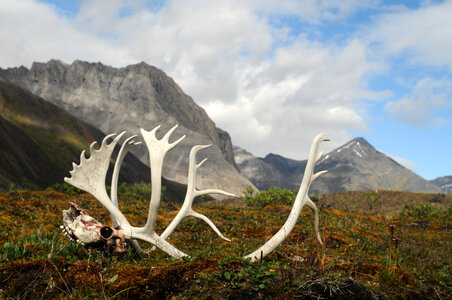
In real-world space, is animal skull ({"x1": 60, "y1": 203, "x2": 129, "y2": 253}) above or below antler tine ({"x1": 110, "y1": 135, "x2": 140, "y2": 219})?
below

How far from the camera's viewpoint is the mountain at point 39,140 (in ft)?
339

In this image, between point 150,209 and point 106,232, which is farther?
point 150,209

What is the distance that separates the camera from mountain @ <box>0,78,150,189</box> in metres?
103

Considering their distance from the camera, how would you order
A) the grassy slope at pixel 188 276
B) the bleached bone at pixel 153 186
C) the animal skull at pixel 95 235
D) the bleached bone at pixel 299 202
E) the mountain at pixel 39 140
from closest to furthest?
the grassy slope at pixel 188 276 < the animal skull at pixel 95 235 < the bleached bone at pixel 153 186 < the bleached bone at pixel 299 202 < the mountain at pixel 39 140

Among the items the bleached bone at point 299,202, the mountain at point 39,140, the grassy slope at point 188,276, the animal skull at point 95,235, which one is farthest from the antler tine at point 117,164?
the mountain at point 39,140

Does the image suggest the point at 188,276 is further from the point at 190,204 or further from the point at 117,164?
the point at 117,164

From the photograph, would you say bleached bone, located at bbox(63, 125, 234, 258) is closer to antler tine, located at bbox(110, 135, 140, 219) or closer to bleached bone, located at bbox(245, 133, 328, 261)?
antler tine, located at bbox(110, 135, 140, 219)

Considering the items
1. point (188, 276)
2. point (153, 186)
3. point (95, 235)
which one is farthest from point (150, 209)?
point (188, 276)

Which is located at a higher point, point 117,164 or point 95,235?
point 117,164

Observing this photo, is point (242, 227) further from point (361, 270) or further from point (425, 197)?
point (425, 197)

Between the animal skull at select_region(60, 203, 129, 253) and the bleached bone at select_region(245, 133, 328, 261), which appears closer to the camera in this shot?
→ the animal skull at select_region(60, 203, 129, 253)

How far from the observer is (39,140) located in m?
140

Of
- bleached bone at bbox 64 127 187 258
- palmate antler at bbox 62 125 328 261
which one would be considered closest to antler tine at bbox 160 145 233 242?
palmate antler at bbox 62 125 328 261

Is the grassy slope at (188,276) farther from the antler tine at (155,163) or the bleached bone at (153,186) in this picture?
the antler tine at (155,163)
